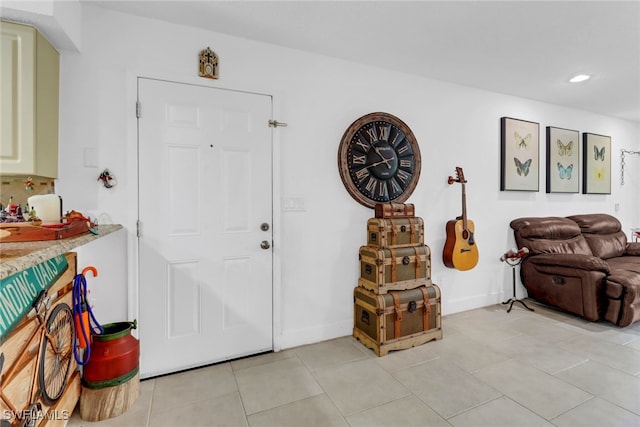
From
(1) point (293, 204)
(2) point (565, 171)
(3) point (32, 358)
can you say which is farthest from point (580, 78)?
(3) point (32, 358)

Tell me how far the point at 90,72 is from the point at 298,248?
6.05ft

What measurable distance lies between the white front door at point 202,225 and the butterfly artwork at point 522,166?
297cm

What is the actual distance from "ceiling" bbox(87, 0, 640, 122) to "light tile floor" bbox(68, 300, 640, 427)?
2421mm

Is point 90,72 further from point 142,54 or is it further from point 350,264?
point 350,264

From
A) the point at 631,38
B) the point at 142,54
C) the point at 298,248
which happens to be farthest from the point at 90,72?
the point at 631,38

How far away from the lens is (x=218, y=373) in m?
2.12

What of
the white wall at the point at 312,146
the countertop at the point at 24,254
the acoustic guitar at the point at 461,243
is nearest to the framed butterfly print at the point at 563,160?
the white wall at the point at 312,146

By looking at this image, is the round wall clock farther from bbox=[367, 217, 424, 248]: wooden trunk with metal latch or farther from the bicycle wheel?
the bicycle wheel

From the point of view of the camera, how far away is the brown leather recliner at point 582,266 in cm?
278

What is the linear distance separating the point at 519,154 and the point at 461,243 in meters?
1.50

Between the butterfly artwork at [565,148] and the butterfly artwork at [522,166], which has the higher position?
the butterfly artwork at [565,148]

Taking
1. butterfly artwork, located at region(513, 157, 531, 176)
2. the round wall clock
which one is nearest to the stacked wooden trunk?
the round wall clock

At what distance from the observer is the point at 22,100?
5.19 ft

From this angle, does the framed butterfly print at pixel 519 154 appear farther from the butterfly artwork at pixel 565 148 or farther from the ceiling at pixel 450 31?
the ceiling at pixel 450 31
